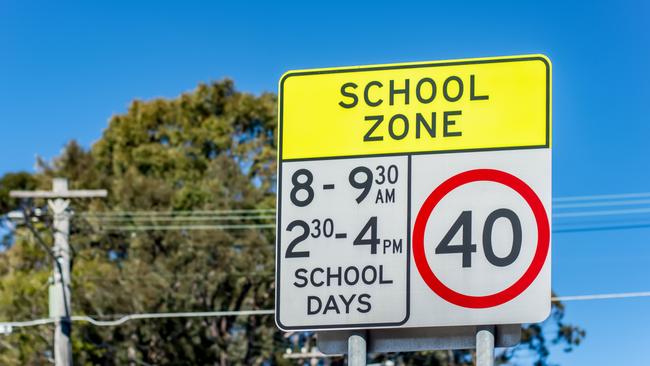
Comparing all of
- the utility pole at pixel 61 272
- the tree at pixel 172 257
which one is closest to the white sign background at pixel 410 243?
the utility pole at pixel 61 272

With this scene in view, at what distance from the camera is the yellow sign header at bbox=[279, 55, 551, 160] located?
15.1 ft

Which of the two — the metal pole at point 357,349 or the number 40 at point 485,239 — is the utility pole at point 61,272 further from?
the number 40 at point 485,239

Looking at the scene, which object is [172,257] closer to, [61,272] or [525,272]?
[61,272]

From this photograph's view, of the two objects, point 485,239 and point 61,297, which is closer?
point 485,239

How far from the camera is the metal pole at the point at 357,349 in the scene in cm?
452

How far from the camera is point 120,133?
161 ft

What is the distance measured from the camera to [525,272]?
14.8 ft

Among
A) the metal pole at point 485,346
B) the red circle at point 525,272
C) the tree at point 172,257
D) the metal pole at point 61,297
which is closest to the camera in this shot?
the metal pole at point 485,346

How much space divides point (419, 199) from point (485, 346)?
1.78 feet

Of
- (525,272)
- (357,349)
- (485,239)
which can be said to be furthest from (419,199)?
(357,349)

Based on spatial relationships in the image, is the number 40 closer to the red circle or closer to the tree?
the red circle

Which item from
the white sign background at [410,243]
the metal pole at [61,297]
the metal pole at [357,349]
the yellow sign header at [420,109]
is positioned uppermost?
the yellow sign header at [420,109]

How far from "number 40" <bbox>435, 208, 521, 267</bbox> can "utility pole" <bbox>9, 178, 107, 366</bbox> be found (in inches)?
1035

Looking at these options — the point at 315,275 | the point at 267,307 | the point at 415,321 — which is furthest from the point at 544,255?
the point at 267,307
